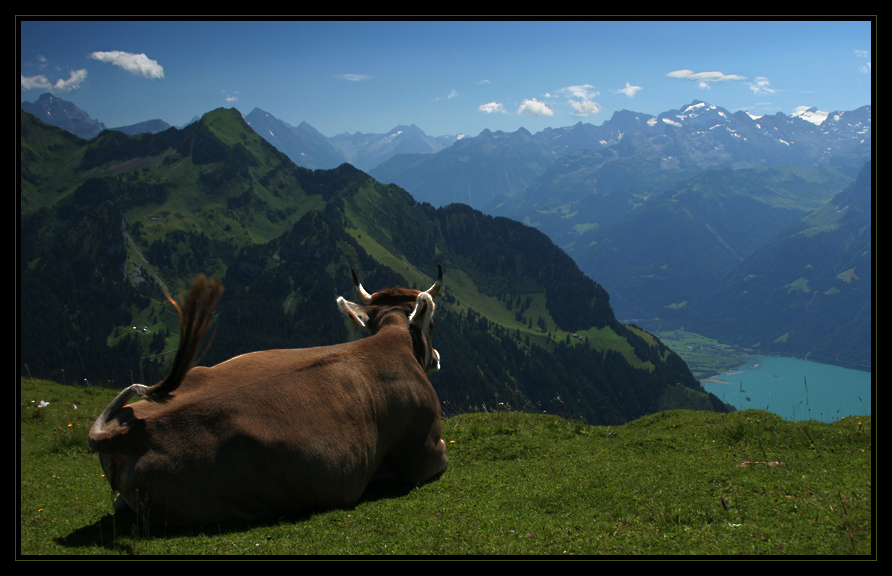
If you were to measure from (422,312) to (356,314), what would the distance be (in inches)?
54.1

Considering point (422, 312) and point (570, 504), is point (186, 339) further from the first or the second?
point (570, 504)

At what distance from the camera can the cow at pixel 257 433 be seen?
7.10 metres

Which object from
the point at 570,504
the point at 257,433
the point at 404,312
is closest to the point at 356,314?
the point at 404,312

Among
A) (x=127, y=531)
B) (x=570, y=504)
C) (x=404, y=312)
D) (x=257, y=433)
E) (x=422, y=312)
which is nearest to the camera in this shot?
(x=127, y=531)

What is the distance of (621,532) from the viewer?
22.6ft

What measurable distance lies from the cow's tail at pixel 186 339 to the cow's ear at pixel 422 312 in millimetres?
4139

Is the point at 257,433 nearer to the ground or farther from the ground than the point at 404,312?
nearer to the ground

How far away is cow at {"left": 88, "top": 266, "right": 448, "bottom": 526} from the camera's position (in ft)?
23.3

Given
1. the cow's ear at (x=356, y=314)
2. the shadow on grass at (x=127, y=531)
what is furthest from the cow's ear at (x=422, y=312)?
the shadow on grass at (x=127, y=531)

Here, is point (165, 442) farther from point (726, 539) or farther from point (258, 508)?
point (726, 539)

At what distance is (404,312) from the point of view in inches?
440

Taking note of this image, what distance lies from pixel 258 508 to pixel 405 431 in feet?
9.29
